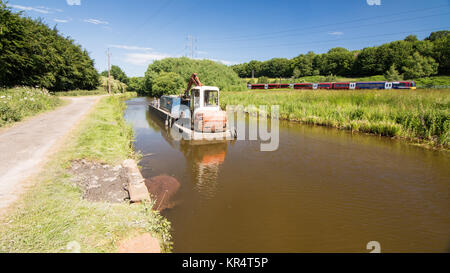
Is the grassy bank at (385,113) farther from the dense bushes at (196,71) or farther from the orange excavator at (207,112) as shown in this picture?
the dense bushes at (196,71)

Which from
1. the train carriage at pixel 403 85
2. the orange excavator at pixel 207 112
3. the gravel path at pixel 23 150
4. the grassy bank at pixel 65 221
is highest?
the train carriage at pixel 403 85

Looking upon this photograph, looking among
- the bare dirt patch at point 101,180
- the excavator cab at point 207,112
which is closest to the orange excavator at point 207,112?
the excavator cab at point 207,112

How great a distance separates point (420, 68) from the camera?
51.2 m

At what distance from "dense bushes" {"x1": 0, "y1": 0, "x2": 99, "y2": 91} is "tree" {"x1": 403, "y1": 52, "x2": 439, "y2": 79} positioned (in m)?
69.3

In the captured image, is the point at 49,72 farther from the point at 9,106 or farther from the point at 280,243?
the point at 280,243

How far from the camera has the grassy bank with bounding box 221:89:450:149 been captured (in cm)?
905

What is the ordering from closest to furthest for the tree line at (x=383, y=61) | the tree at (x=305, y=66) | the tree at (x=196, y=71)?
1. the tree at (x=196, y=71)
2. the tree line at (x=383, y=61)
3. the tree at (x=305, y=66)

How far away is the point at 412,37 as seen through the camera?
73125mm

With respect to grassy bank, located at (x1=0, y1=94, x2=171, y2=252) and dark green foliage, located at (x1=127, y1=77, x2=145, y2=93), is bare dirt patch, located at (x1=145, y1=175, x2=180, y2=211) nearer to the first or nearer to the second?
grassy bank, located at (x1=0, y1=94, x2=171, y2=252)

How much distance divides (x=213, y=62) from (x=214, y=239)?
52141mm

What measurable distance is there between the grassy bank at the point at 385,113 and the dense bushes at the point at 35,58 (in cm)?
1956

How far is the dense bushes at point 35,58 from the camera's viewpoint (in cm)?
1442
